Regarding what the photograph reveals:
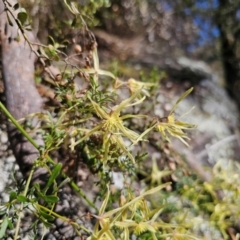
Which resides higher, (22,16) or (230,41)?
(22,16)

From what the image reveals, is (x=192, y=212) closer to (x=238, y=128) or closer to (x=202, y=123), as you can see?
(x=202, y=123)

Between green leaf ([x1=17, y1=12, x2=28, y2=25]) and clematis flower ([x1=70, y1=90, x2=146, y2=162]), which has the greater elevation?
green leaf ([x1=17, y1=12, x2=28, y2=25])

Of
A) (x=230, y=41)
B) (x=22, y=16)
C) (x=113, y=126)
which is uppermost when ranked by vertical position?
(x=22, y=16)

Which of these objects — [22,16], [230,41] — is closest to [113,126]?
[22,16]

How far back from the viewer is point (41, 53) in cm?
77

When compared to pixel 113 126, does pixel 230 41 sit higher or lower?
lower

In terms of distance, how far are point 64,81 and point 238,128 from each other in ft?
3.47

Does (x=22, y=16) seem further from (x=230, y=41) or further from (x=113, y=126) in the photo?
(x=230, y=41)

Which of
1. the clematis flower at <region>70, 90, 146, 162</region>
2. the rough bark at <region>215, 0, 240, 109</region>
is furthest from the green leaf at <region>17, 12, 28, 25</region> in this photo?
the rough bark at <region>215, 0, 240, 109</region>

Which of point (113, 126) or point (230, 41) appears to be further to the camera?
point (230, 41)

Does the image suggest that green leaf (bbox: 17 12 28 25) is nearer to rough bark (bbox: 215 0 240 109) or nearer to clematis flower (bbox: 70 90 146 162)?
clematis flower (bbox: 70 90 146 162)

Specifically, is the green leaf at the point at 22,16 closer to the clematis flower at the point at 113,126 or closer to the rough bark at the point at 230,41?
the clematis flower at the point at 113,126

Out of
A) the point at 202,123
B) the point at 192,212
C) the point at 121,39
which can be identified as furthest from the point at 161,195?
the point at 121,39

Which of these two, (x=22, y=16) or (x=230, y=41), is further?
(x=230, y=41)
